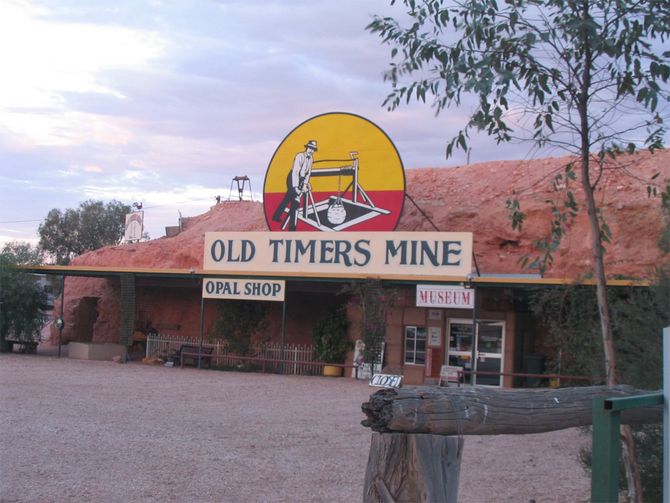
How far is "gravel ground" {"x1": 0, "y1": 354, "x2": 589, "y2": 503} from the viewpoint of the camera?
352 inches

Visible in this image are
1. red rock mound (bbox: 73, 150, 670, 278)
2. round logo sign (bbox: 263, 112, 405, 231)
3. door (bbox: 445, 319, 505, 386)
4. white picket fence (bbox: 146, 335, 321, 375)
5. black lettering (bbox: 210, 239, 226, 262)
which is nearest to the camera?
door (bbox: 445, 319, 505, 386)

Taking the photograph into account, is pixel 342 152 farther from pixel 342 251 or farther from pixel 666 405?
pixel 666 405

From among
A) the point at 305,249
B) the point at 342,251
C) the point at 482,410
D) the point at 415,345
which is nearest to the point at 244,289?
the point at 305,249

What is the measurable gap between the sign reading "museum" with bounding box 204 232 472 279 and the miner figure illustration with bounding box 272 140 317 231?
256cm

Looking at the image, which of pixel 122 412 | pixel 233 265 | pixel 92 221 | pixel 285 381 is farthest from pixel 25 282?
pixel 92 221

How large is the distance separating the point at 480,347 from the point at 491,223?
25.4ft

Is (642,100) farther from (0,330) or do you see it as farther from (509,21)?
(0,330)

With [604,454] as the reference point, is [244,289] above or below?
above

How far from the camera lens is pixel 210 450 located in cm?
1110

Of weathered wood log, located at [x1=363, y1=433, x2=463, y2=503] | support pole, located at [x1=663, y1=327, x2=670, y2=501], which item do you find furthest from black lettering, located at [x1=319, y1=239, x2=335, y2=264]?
support pole, located at [x1=663, y1=327, x2=670, y2=501]

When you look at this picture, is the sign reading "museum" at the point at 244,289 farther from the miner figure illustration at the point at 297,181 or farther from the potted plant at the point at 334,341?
the miner figure illustration at the point at 297,181

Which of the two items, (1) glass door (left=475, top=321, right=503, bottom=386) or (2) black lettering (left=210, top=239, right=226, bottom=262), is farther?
(2) black lettering (left=210, top=239, right=226, bottom=262)

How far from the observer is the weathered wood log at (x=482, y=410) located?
348 centimetres

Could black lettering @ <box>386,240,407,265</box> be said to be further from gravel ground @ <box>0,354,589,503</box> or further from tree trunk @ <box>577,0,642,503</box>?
tree trunk @ <box>577,0,642,503</box>
